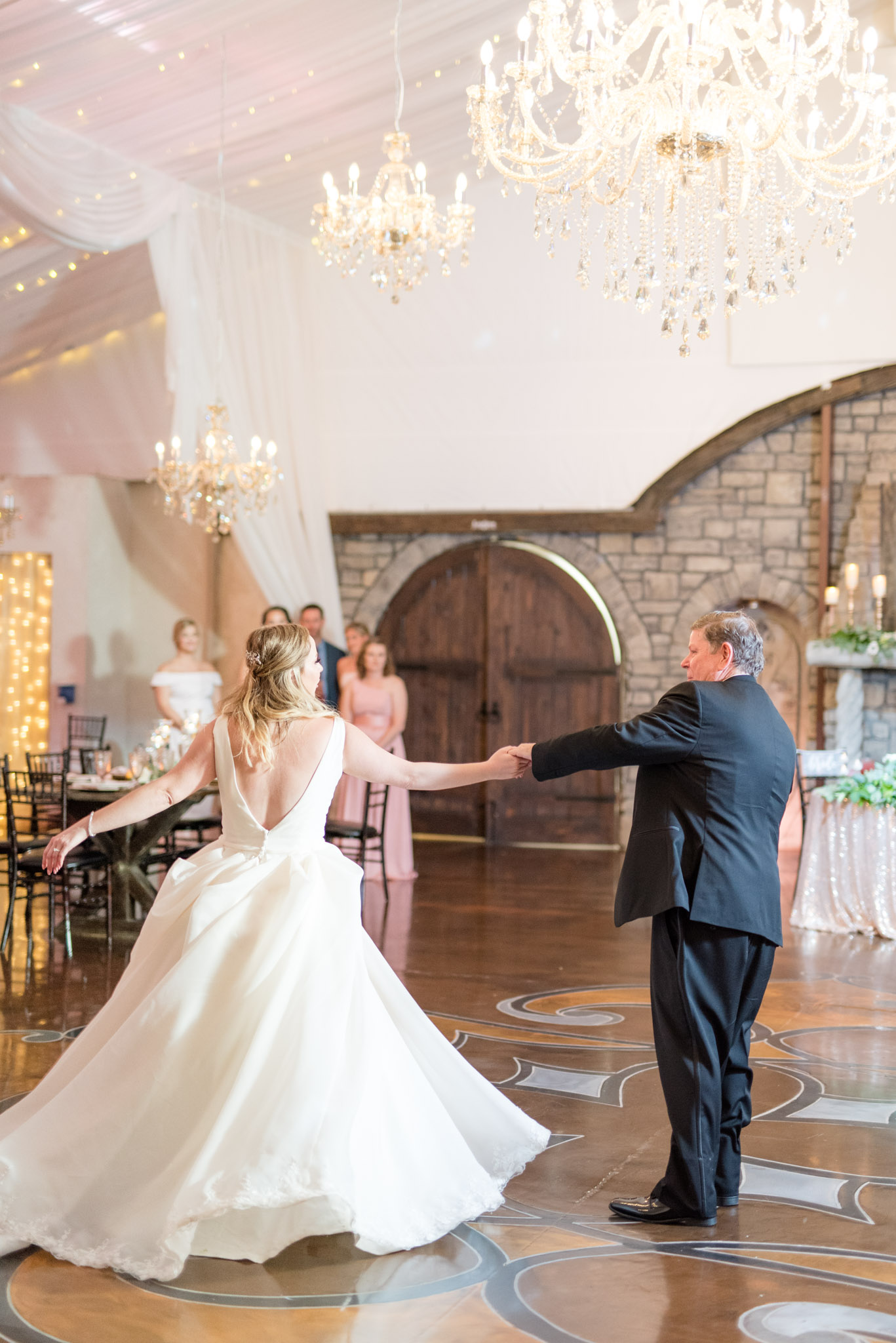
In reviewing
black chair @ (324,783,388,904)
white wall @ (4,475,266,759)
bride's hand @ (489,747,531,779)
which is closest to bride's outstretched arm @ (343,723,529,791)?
bride's hand @ (489,747,531,779)

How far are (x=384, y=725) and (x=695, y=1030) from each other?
5.83m

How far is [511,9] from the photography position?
825cm

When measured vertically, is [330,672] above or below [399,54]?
below

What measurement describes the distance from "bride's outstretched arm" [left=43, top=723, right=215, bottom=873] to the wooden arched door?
7510mm

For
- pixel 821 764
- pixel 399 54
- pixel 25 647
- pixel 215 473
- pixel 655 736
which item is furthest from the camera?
pixel 25 647

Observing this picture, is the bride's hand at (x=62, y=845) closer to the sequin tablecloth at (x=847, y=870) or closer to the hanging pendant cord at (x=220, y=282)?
the sequin tablecloth at (x=847, y=870)

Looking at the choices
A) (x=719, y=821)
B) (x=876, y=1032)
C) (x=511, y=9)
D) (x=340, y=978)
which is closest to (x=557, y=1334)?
(x=340, y=978)

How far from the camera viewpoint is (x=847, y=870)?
7.30 metres

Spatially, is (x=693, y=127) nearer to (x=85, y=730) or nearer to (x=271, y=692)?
(x=271, y=692)

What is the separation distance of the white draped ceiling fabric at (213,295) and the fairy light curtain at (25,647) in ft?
8.67

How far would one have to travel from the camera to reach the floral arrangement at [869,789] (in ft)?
23.5

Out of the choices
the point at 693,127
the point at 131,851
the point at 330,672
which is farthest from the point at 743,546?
the point at 131,851

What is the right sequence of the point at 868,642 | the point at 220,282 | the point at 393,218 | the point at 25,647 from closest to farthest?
the point at 393,218 < the point at 220,282 < the point at 868,642 < the point at 25,647

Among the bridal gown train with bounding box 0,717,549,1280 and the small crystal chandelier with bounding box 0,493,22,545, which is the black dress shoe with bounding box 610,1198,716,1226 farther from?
the small crystal chandelier with bounding box 0,493,22,545
